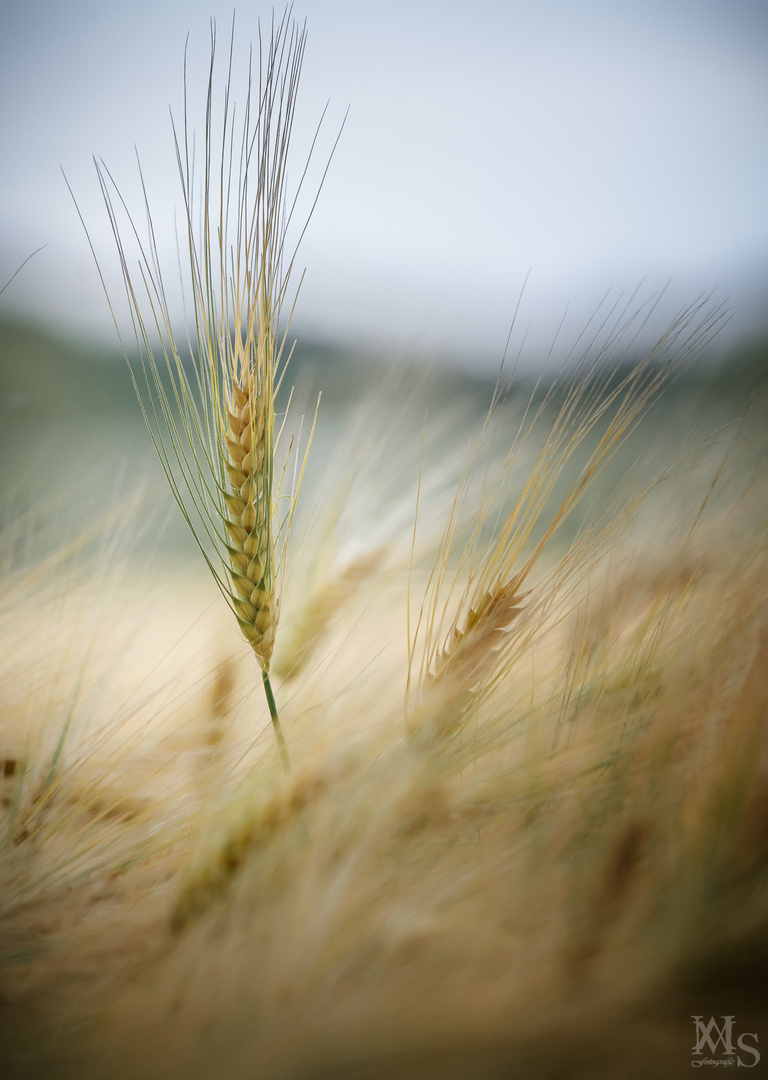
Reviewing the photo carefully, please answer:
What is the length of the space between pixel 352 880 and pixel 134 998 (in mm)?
88

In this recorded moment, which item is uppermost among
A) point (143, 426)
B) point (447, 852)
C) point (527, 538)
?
point (143, 426)

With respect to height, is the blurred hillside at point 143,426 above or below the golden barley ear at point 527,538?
above

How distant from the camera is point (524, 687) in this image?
262 mm

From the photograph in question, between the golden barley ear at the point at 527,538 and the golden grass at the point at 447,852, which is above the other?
the golden barley ear at the point at 527,538

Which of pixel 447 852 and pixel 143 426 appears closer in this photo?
pixel 447 852

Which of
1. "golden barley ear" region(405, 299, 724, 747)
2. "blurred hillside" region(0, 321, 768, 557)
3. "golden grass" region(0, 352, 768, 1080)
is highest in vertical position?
"blurred hillside" region(0, 321, 768, 557)

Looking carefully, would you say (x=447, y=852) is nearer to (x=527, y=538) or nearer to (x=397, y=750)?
(x=397, y=750)

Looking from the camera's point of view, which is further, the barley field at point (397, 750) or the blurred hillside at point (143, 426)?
the blurred hillside at point (143, 426)

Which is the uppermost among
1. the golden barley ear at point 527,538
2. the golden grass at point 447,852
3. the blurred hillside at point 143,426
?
the blurred hillside at point 143,426

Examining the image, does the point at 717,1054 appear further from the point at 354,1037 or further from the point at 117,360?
the point at 117,360

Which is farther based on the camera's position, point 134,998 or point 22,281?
point 22,281

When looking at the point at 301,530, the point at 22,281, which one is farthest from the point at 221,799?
the point at 22,281

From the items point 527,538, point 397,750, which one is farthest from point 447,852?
point 527,538

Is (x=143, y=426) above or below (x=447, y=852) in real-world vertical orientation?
above
